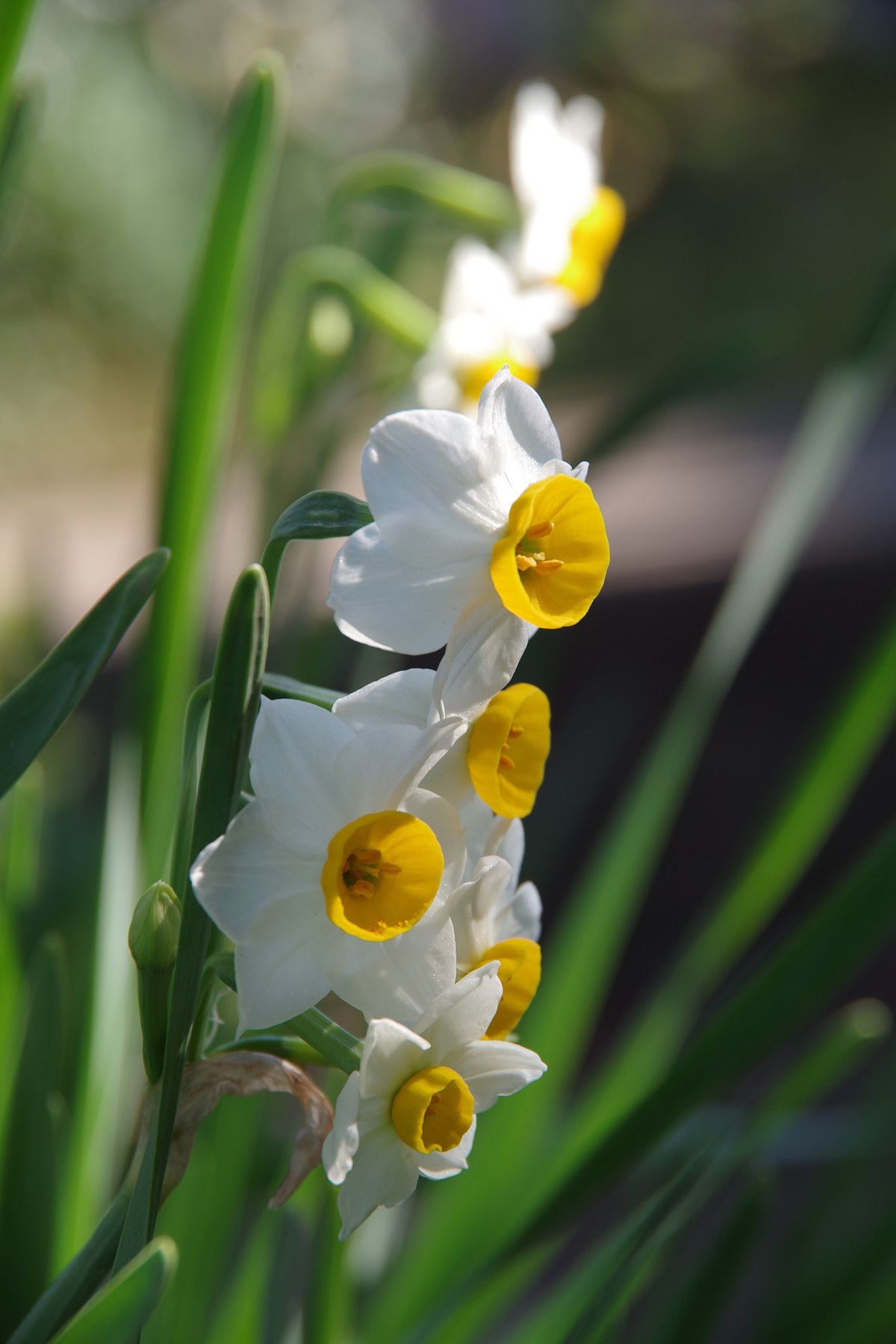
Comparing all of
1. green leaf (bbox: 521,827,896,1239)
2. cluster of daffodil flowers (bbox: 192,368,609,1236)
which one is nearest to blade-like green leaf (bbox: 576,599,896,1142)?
green leaf (bbox: 521,827,896,1239)

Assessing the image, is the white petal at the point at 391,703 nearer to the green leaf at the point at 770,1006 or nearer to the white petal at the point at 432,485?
the white petal at the point at 432,485

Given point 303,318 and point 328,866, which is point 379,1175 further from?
point 303,318

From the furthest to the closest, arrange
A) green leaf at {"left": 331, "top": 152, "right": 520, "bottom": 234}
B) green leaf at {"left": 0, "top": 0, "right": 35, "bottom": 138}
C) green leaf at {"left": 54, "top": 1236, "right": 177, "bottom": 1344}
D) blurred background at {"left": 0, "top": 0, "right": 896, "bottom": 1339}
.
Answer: blurred background at {"left": 0, "top": 0, "right": 896, "bottom": 1339}
green leaf at {"left": 331, "top": 152, "right": 520, "bottom": 234}
green leaf at {"left": 0, "top": 0, "right": 35, "bottom": 138}
green leaf at {"left": 54, "top": 1236, "right": 177, "bottom": 1344}

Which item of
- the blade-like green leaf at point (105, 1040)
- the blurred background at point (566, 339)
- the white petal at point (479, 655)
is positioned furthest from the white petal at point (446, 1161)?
the blurred background at point (566, 339)

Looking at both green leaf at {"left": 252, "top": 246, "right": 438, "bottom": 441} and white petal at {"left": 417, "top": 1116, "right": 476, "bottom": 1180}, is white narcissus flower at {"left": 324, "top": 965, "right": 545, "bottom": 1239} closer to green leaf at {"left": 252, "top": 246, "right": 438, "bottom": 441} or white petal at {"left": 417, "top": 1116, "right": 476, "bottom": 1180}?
white petal at {"left": 417, "top": 1116, "right": 476, "bottom": 1180}

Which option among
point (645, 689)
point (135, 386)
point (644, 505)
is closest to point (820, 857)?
point (645, 689)

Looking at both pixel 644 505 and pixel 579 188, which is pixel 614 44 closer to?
pixel 644 505
